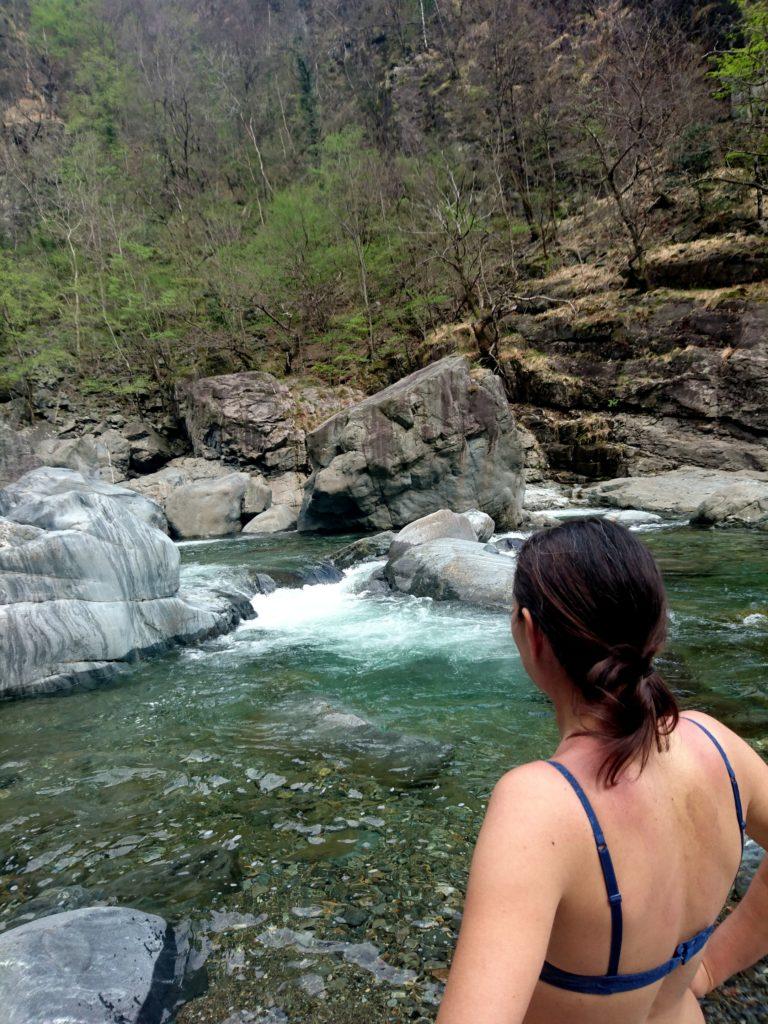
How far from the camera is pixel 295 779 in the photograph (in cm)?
367

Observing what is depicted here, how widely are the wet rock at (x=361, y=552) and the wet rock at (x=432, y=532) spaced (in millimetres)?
959

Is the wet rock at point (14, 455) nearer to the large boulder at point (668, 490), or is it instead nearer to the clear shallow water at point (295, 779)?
the clear shallow water at point (295, 779)

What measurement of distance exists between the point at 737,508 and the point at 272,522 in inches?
430

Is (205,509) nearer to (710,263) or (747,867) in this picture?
(747,867)

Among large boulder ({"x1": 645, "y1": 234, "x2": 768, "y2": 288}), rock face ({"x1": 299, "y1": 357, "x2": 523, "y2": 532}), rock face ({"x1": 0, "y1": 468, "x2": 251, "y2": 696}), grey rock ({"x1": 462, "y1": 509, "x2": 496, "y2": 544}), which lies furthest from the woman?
large boulder ({"x1": 645, "y1": 234, "x2": 768, "y2": 288})

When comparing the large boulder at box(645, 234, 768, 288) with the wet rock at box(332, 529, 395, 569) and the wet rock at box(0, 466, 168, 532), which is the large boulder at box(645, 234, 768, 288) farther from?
the wet rock at box(0, 466, 168, 532)

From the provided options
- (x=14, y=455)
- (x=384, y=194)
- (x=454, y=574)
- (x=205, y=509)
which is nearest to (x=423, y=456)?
(x=205, y=509)

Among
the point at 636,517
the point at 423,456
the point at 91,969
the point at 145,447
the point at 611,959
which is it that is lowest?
the point at 636,517

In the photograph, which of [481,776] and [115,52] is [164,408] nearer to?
[481,776]

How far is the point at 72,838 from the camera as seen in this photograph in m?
3.18

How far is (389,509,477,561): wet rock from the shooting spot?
33.3 ft

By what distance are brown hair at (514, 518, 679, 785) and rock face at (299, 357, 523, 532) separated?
43.7 ft

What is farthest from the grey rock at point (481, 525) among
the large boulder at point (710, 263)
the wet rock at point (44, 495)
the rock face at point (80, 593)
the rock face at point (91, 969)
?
the large boulder at point (710, 263)

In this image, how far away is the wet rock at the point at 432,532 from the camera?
10.2 m
